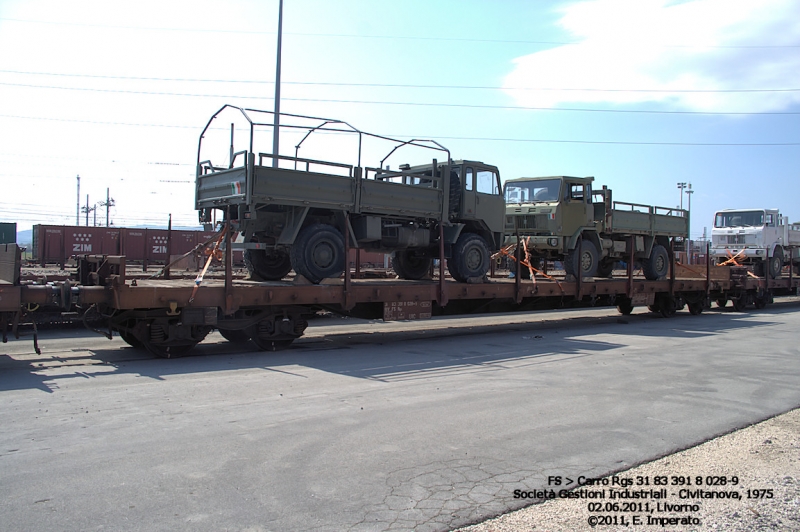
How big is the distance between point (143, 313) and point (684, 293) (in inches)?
637

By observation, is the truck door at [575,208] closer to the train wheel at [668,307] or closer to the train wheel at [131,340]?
the train wheel at [668,307]

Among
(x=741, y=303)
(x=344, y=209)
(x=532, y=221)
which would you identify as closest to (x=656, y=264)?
(x=741, y=303)

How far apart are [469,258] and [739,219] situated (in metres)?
17.2

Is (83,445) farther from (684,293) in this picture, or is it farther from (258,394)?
(684,293)

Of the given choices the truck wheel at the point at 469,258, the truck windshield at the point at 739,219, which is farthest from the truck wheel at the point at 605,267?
the truck windshield at the point at 739,219

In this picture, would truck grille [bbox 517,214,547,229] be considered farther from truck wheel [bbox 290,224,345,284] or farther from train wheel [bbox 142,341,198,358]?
train wheel [bbox 142,341,198,358]

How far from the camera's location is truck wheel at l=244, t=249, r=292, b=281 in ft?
39.1

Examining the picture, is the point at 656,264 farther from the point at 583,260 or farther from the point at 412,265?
the point at 412,265

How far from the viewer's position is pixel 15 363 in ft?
29.0

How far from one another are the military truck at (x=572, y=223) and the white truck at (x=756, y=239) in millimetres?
8296

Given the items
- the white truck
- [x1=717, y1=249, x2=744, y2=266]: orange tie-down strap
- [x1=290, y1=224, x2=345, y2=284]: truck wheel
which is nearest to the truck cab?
[x1=290, y1=224, x2=345, y2=284]: truck wheel

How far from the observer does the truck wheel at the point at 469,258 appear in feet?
42.9

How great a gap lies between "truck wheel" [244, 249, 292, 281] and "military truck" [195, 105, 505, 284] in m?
0.02

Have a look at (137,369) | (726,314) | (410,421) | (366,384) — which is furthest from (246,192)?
(726,314)
